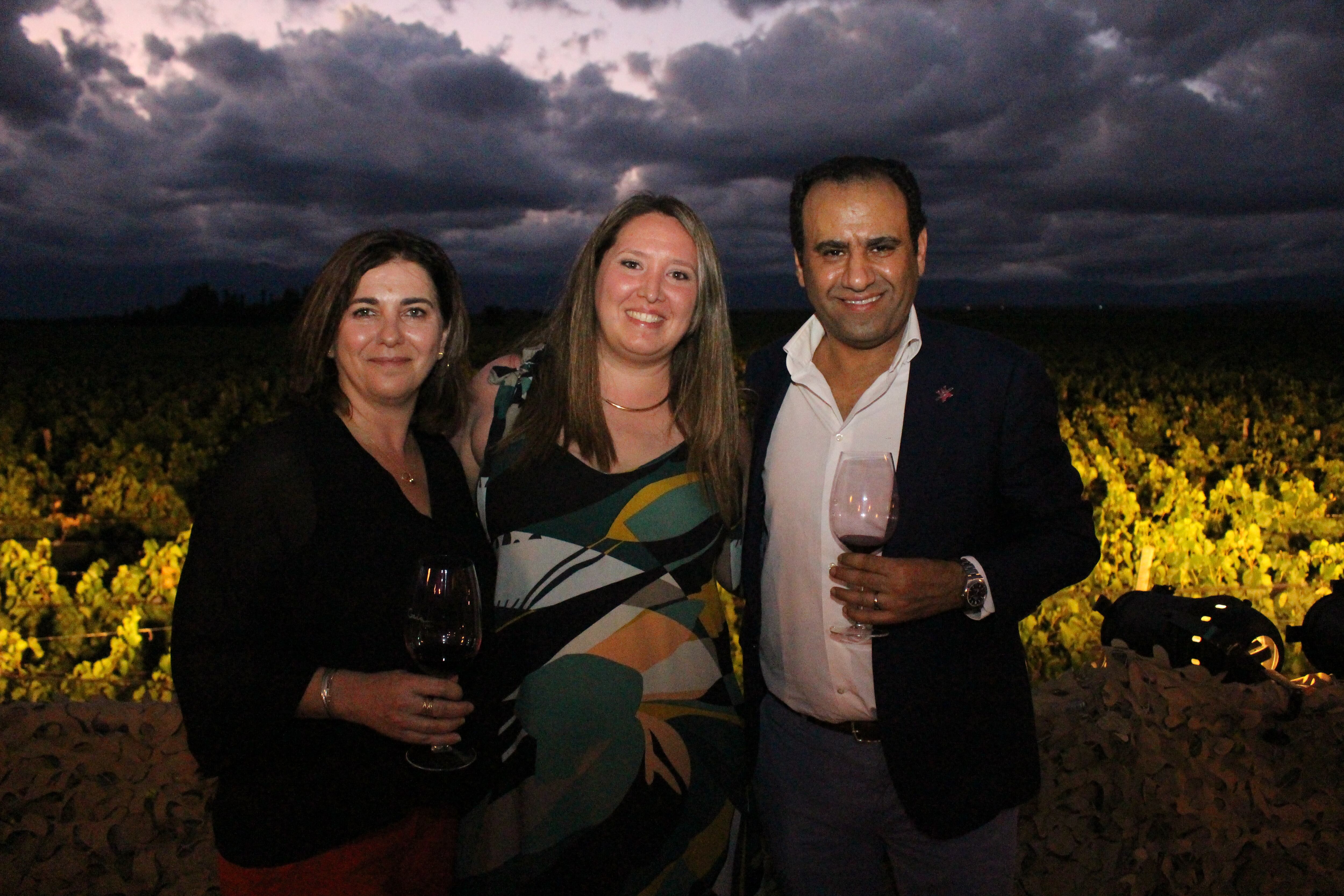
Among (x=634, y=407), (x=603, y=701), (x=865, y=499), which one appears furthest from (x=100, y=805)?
(x=865, y=499)

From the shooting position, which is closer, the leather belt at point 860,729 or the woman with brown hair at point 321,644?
the woman with brown hair at point 321,644

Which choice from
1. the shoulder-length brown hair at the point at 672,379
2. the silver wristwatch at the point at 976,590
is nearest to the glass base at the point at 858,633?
the silver wristwatch at the point at 976,590

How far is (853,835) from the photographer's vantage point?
2.29 meters

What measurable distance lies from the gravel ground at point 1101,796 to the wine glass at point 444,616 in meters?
1.32

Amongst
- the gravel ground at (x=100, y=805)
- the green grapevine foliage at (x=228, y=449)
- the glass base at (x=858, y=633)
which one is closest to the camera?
the glass base at (x=858, y=633)


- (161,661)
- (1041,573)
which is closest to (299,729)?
(1041,573)

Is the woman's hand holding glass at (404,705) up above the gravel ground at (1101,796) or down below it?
above

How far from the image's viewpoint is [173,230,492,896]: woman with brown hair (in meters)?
1.84

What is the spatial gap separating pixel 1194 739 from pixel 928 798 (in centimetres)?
125

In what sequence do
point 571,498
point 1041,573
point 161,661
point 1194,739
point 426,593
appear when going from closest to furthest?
point 426,593, point 1041,573, point 571,498, point 1194,739, point 161,661

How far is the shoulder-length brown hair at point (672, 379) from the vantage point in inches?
95.7

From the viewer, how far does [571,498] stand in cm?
234

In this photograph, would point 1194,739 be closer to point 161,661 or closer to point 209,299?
point 161,661

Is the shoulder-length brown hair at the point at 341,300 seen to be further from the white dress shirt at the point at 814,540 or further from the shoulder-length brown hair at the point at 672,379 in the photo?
the white dress shirt at the point at 814,540
